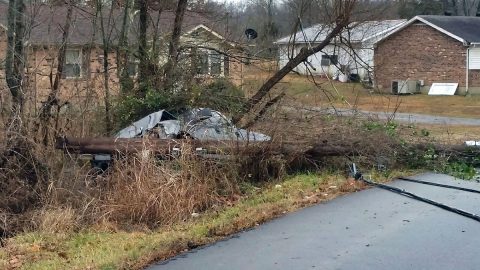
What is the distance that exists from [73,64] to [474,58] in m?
31.9

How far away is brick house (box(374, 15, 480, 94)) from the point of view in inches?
1613

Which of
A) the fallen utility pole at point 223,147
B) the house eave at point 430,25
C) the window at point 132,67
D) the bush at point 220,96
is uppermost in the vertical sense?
the house eave at point 430,25

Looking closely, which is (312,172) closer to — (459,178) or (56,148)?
(459,178)

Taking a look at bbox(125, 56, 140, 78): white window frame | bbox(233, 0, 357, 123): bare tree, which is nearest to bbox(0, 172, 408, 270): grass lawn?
bbox(233, 0, 357, 123): bare tree

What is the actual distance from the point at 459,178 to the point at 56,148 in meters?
6.52

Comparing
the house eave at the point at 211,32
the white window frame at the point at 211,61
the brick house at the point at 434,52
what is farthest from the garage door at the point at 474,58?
the white window frame at the point at 211,61

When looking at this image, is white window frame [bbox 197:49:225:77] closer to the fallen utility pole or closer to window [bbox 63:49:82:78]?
window [bbox 63:49:82:78]

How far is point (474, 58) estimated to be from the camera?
4094 cm

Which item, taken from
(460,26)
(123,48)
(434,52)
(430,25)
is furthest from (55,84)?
(460,26)

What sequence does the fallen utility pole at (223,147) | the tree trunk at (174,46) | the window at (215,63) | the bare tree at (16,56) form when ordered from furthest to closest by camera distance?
1. the window at (215,63)
2. the tree trunk at (174,46)
3. the bare tree at (16,56)
4. the fallen utility pole at (223,147)

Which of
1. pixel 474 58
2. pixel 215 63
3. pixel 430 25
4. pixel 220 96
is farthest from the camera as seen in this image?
pixel 430 25

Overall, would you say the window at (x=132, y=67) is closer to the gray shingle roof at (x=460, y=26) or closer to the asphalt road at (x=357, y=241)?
the asphalt road at (x=357, y=241)

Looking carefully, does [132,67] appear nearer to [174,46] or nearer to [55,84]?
[174,46]

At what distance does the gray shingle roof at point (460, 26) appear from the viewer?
41.5 metres
